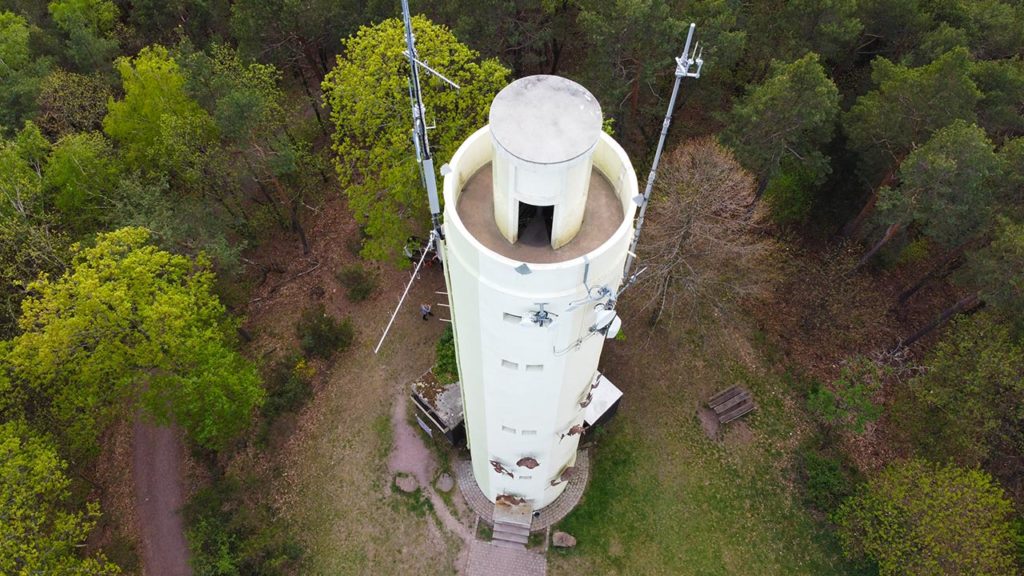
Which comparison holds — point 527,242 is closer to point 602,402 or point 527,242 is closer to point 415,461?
point 602,402

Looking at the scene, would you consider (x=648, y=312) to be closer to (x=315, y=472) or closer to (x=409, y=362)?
(x=409, y=362)

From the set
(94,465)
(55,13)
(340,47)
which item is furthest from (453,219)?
(55,13)

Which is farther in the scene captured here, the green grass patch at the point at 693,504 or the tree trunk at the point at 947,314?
the tree trunk at the point at 947,314

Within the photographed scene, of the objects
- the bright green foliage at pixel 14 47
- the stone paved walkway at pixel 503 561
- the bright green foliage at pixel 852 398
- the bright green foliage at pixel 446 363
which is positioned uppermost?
Result: the bright green foliage at pixel 14 47

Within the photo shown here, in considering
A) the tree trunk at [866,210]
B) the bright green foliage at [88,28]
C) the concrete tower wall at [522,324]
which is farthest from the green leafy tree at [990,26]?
the bright green foliage at [88,28]

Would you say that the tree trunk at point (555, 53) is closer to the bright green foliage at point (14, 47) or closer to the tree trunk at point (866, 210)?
the tree trunk at point (866, 210)

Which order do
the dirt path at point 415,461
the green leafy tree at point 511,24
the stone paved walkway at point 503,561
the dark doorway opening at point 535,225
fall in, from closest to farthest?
the dark doorway opening at point 535,225, the stone paved walkway at point 503,561, the dirt path at point 415,461, the green leafy tree at point 511,24

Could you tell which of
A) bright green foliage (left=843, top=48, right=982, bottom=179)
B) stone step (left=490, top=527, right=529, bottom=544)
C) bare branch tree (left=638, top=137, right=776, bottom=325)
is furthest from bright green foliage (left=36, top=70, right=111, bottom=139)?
bright green foliage (left=843, top=48, right=982, bottom=179)
